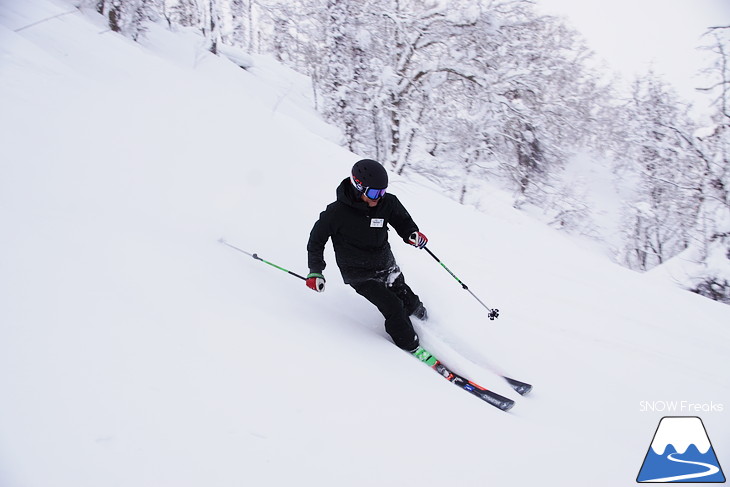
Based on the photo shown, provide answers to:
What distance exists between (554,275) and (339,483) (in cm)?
439

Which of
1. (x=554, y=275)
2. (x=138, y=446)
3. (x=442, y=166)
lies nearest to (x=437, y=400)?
(x=138, y=446)

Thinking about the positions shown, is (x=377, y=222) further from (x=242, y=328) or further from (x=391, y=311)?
(x=242, y=328)

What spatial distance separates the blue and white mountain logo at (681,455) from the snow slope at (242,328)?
0.10 m

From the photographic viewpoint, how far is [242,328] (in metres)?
2.47

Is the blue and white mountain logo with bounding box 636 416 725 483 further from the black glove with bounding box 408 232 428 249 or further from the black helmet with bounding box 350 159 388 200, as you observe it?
the black helmet with bounding box 350 159 388 200

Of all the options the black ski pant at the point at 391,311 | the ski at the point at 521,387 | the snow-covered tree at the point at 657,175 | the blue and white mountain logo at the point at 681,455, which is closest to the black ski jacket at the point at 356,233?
the black ski pant at the point at 391,311

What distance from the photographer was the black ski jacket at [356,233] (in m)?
3.17

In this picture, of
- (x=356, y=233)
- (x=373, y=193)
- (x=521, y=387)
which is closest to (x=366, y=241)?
(x=356, y=233)

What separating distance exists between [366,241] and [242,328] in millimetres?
1328

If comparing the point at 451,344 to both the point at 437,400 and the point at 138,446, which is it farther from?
the point at 138,446

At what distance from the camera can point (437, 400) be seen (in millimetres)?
2484

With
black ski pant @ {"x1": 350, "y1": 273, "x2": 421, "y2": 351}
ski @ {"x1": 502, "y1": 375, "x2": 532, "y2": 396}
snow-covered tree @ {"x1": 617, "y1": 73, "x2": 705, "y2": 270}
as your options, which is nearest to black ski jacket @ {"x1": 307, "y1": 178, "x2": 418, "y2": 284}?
black ski pant @ {"x1": 350, "y1": 273, "x2": 421, "y2": 351}

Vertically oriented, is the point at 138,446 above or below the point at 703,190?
above

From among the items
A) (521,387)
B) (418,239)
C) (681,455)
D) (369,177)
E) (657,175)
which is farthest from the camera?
(657,175)
